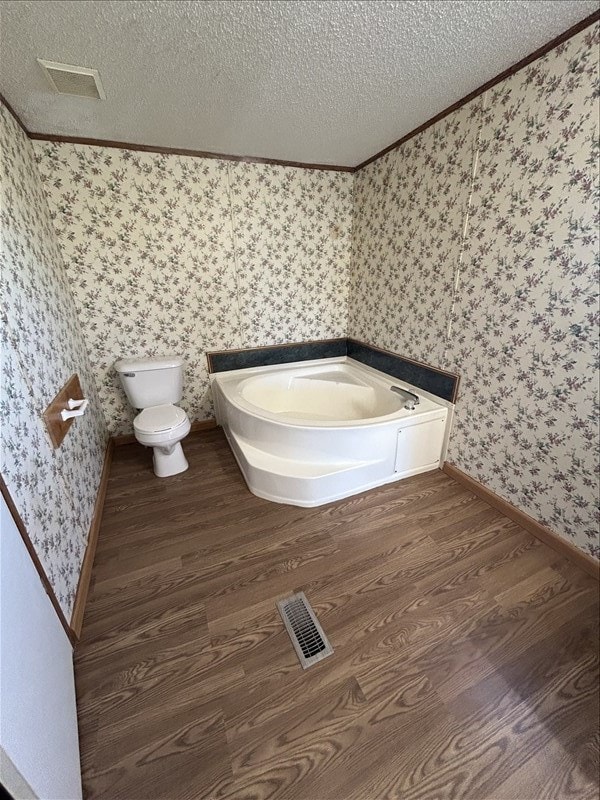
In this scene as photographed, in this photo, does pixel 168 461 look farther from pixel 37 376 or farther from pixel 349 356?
pixel 349 356

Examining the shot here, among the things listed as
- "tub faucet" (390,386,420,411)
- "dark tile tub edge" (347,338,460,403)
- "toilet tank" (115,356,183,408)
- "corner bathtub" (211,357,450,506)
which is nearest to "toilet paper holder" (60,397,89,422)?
"toilet tank" (115,356,183,408)

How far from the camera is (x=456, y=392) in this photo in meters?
1.91

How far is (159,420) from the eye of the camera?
203 centimetres

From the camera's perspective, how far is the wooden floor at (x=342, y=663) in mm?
878

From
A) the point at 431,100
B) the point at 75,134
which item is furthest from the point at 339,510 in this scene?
the point at 75,134

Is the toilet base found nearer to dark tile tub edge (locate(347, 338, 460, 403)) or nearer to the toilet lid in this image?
the toilet lid

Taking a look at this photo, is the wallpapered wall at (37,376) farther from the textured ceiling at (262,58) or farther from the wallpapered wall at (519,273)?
the wallpapered wall at (519,273)

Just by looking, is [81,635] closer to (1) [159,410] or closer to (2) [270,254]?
(1) [159,410]

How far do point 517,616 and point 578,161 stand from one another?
1.84 meters

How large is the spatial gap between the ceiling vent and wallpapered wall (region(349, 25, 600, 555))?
5.61 feet

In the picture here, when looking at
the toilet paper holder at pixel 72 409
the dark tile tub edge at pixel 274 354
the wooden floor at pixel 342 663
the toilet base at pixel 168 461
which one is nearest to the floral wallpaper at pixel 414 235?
the dark tile tub edge at pixel 274 354

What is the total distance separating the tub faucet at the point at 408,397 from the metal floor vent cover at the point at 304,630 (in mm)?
1238

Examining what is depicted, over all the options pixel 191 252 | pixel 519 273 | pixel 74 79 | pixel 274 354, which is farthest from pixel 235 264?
pixel 519 273

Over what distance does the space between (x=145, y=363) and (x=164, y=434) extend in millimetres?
611
